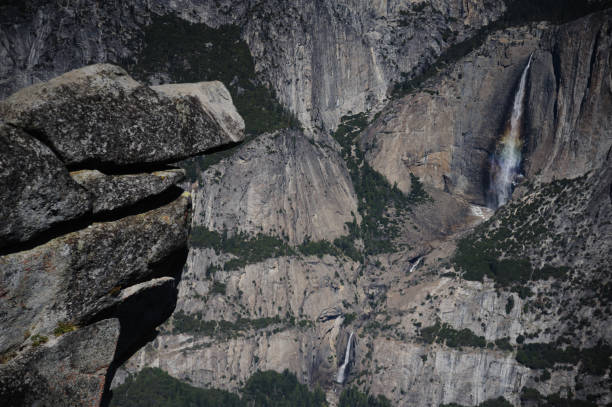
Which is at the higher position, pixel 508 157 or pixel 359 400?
pixel 508 157

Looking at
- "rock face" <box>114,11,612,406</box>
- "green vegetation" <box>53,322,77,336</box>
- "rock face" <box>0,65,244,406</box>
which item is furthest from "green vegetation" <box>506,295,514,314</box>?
"green vegetation" <box>53,322,77,336</box>

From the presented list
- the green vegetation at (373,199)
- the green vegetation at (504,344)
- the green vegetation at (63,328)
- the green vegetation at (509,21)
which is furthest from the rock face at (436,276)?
the green vegetation at (63,328)

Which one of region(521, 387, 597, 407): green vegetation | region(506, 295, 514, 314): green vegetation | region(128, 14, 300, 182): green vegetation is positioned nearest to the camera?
region(521, 387, 597, 407): green vegetation

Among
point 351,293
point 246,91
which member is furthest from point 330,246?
point 246,91

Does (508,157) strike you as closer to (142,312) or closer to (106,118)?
(142,312)

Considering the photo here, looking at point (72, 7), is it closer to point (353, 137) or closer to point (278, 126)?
point (278, 126)

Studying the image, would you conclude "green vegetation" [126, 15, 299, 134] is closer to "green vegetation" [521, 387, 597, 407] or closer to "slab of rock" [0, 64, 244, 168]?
"green vegetation" [521, 387, 597, 407]

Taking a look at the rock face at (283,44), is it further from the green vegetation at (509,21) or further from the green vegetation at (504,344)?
the green vegetation at (504,344)

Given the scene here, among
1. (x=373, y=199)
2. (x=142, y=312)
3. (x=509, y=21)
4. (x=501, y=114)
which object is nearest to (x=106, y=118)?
(x=142, y=312)
